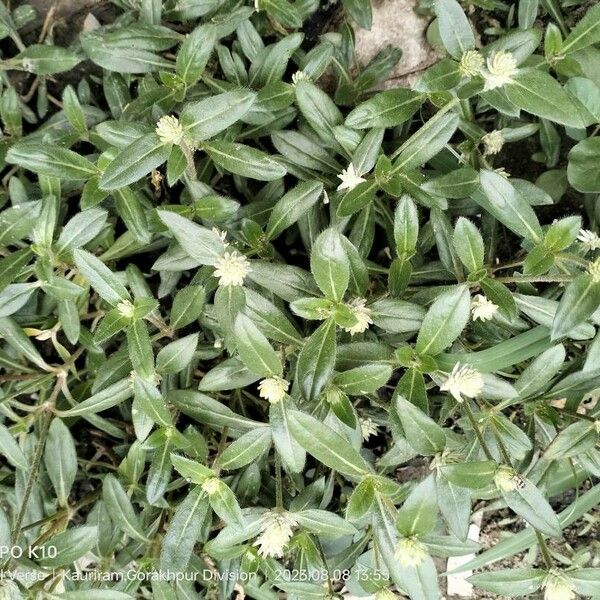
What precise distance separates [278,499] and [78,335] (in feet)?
2.40

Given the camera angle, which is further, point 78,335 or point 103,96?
point 103,96

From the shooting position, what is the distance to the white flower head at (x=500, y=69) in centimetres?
147

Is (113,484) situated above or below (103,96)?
below

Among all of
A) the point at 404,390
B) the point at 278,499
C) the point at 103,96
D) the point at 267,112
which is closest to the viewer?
the point at 404,390

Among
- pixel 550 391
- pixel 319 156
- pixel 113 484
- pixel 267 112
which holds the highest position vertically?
pixel 267 112

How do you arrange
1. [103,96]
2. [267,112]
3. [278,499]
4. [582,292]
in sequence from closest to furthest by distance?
[582,292] → [278,499] → [267,112] → [103,96]

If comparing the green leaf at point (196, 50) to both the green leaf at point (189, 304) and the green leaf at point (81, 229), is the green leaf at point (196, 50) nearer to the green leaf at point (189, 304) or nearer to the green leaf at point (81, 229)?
the green leaf at point (81, 229)

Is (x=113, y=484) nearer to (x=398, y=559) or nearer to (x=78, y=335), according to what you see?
(x=78, y=335)

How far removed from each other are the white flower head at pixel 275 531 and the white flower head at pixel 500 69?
115 cm

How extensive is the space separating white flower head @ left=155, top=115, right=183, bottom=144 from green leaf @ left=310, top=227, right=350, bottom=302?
0.42 m

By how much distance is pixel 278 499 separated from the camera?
1.65 metres

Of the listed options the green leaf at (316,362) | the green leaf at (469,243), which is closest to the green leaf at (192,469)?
the green leaf at (316,362)

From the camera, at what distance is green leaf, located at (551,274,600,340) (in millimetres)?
1426

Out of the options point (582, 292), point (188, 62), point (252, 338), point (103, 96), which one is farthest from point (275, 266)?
point (103, 96)
